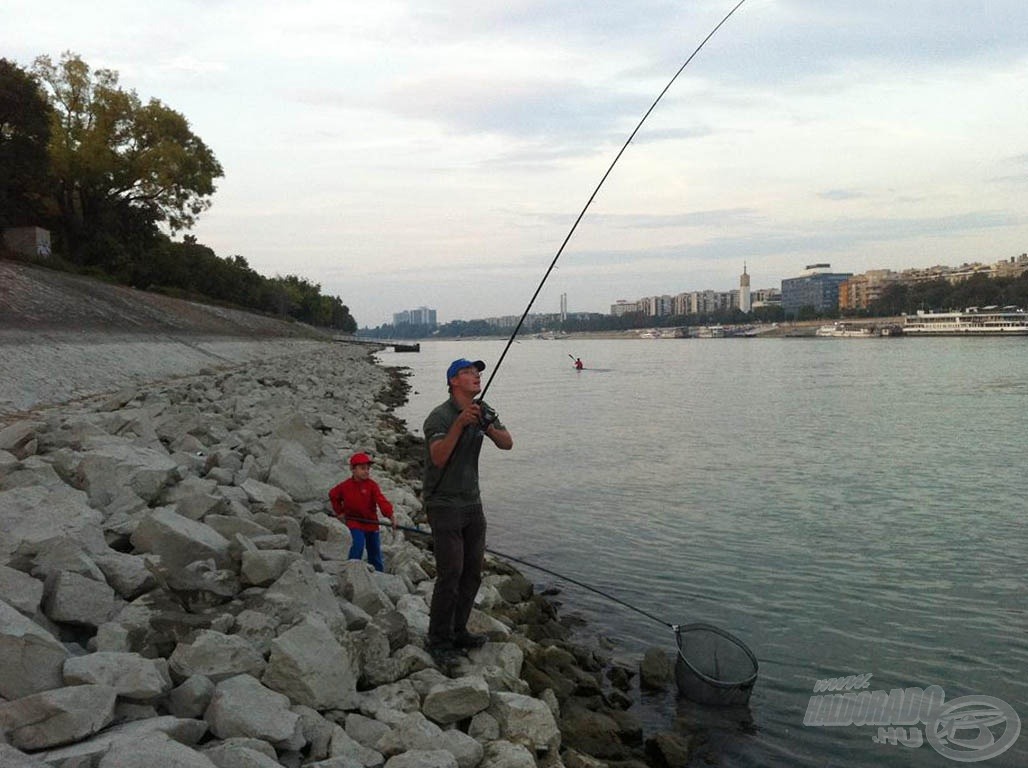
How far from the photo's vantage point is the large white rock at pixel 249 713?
3.63 meters

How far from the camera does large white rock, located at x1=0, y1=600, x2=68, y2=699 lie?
11.3 feet

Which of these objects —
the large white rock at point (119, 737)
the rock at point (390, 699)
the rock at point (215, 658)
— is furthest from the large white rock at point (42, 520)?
the rock at point (390, 699)

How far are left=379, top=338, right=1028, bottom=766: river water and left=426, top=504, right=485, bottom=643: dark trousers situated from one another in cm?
207

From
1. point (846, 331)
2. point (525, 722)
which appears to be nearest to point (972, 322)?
point (846, 331)

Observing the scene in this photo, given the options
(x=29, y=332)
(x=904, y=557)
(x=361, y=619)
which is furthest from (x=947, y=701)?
(x=29, y=332)

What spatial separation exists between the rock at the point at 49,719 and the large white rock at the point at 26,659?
16 cm

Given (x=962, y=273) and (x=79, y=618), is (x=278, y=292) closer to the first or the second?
(x=79, y=618)

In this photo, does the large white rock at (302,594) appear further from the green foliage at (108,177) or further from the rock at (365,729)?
the green foliage at (108,177)

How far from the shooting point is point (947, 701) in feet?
21.8

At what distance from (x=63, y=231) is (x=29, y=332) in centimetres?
2593

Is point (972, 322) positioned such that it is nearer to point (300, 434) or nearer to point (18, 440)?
point (300, 434)

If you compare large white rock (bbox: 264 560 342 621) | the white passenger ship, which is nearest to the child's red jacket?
large white rock (bbox: 264 560 342 621)

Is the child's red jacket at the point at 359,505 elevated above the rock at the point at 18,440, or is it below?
below

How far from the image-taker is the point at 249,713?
3.72 metres
